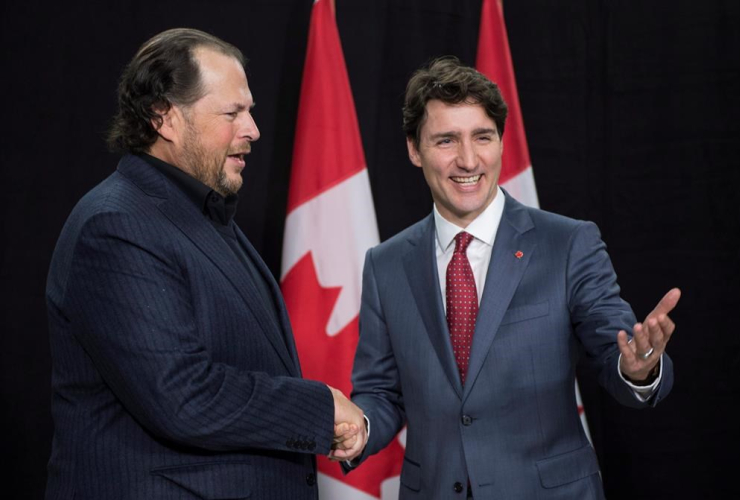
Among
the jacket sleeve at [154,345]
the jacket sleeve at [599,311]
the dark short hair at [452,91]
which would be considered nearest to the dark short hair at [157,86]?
the jacket sleeve at [154,345]

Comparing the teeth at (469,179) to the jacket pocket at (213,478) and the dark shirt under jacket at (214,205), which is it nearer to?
the dark shirt under jacket at (214,205)

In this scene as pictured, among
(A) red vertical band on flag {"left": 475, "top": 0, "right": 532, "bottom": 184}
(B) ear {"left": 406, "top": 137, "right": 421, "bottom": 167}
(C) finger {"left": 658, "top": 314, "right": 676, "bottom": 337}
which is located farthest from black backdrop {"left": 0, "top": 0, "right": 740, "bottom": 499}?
(C) finger {"left": 658, "top": 314, "right": 676, "bottom": 337}

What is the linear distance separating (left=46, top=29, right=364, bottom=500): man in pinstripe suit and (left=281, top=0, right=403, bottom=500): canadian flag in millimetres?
1138

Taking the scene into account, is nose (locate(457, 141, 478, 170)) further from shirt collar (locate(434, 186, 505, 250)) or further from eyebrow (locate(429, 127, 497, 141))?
shirt collar (locate(434, 186, 505, 250))

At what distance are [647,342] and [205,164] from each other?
112 centimetres

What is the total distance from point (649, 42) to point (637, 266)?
957mm

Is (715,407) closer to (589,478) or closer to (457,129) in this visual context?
(589,478)

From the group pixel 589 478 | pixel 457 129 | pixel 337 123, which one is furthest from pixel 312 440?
pixel 337 123

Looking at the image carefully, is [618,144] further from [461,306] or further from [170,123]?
[170,123]

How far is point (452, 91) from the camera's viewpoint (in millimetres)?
2416

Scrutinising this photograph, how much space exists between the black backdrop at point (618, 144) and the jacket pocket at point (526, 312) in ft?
4.70

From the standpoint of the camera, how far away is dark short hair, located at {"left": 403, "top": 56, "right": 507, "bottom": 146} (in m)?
2.41

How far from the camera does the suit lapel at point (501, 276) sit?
2211 millimetres

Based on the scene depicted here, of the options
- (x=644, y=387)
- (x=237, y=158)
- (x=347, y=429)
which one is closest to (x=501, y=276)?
(x=644, y=387)
